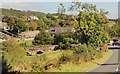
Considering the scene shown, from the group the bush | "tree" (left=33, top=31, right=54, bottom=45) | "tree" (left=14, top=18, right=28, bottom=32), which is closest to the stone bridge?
"tree" (left=33, top=31, right=54, bottom=45)

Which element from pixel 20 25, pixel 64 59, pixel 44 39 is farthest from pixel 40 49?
pixel 20 25

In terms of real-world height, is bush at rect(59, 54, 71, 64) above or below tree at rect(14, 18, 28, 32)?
above

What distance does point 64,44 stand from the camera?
170 ft

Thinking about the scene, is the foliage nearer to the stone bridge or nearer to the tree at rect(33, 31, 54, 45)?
the tree at rect(33, 31, 54, 45)

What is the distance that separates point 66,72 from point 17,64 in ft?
13.0

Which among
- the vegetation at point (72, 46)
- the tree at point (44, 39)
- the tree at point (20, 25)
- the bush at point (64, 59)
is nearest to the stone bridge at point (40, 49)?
the vegetation at point (72, 46)

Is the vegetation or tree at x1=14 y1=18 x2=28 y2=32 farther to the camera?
tree at x1=14 y1=18 x2=28 y2=32

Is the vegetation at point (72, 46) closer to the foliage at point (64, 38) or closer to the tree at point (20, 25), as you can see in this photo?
the foliage at point (64, 38)

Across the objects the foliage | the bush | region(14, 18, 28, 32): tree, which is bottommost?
region(14, 18, 28, 32): tree

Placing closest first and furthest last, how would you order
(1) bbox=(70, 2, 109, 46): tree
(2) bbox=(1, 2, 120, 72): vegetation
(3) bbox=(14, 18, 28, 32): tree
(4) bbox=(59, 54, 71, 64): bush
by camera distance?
(2) bbox=(1, 2, 120, 72): vegetation < (4) bbox=(59, 54, 71, 64): bush < (1) bbox=(70, 2, 109, 46): tree < (3) bbox=(14, 18, 28, 32): tree

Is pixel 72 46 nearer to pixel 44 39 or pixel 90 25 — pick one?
pixel 90 25

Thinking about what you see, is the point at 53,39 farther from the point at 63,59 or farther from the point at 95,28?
the point at 63,59

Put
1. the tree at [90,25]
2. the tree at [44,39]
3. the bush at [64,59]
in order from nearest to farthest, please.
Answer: the bush at [64,59] → the tree at [90,25] → the tree at [44,39]

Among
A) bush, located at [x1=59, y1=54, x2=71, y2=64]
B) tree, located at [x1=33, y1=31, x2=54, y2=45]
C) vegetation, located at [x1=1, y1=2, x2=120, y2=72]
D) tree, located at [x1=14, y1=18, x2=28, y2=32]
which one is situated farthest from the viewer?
tree, located at [x1=14, y1=18, x2=28, y2=32]
